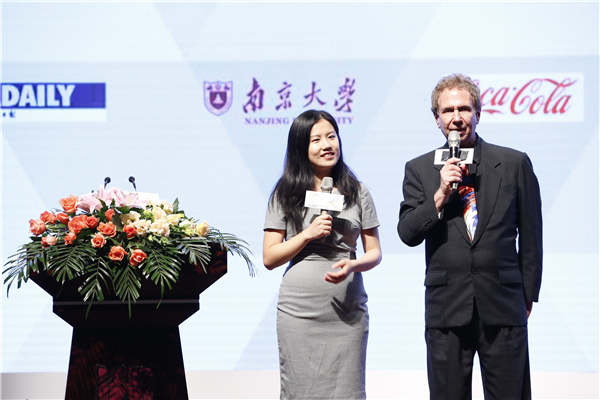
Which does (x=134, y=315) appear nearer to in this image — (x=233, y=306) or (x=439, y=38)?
(x=233, y=306)

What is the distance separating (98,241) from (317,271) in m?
0.72

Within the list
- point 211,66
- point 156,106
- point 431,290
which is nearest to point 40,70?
point 156,106

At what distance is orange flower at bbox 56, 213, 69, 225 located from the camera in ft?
8.06

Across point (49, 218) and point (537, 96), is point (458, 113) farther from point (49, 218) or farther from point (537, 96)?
point (537, 96)

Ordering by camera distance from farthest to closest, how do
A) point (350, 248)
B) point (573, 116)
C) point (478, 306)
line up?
point (573, 116) → point (350, 248) → point (478, 306)

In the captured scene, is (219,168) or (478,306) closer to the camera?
(478,306)

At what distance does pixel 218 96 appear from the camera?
4.32 m

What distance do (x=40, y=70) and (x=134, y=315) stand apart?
8.21ft

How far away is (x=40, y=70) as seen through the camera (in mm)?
4398

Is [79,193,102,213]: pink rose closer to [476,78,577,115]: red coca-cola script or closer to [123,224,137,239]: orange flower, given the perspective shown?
[123,224,137,239]: orange flower

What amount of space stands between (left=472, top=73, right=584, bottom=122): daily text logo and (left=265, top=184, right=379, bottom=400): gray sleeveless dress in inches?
77.5

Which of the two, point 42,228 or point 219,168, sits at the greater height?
point 219,168

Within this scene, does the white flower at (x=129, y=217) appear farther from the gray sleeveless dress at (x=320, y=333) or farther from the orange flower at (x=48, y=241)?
the gray sleeveless dress at (x=320, y=333)

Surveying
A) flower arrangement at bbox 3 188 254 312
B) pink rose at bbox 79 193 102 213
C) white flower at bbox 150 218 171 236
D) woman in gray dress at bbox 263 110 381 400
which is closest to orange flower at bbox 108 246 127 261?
flower arrangement at bbox 3 188 254 312
